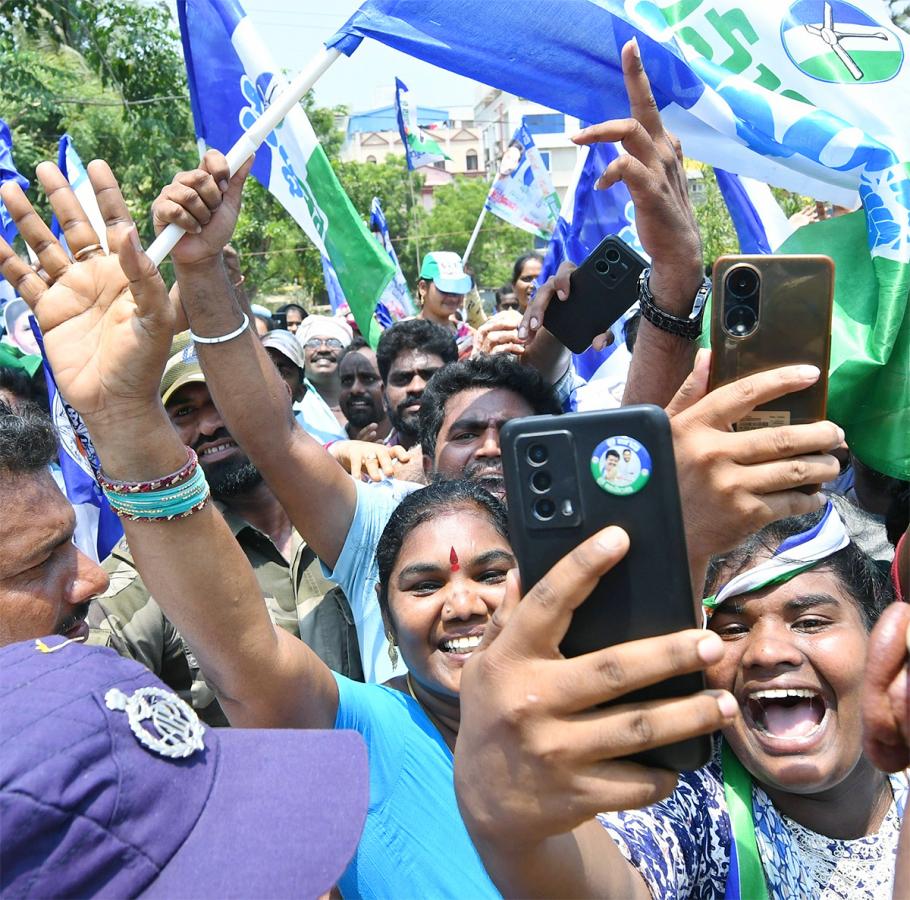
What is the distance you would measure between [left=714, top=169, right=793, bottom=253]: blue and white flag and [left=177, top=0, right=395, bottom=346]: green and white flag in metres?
1.29

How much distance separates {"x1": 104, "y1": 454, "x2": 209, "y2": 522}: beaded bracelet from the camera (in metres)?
1.57

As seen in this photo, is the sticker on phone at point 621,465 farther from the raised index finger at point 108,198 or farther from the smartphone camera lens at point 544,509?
the raised index finger at point 108,198

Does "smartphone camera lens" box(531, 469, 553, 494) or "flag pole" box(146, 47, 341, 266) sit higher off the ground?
"flag pole" box(146, 47, 341, 266)

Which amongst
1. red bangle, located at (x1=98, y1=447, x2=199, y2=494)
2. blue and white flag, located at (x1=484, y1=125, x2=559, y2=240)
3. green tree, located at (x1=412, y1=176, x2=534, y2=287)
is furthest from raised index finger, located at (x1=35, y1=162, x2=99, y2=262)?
green tree, located at (x1=412, y1=176, x2=534, y2=287)

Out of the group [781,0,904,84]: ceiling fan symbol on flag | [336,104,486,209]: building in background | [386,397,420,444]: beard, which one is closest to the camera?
[781,0,904,84]: ceiling fan symbol on flag

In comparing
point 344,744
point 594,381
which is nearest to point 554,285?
point 594,381

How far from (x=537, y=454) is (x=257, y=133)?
1.41 metres

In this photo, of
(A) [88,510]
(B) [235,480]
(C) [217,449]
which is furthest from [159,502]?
(A) [88,510]

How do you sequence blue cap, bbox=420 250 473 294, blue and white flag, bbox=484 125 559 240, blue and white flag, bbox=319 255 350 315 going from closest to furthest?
1. blue and white flag, bbox=319 255 350 315
2. blue cap, bbox=420 250 473 294
3. blue and white flag, bbox=484 125 559 240

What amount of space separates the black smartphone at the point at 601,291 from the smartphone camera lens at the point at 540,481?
1.76 m

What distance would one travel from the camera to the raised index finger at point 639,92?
1.99m

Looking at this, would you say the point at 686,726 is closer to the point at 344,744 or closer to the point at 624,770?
the point at 624,770

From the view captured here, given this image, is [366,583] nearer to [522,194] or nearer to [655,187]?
[655,187]

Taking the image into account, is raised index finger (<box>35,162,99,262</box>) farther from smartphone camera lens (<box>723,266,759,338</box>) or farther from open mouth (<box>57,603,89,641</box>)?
smartphone camera lens (<box>723,266,759,338</box>)
